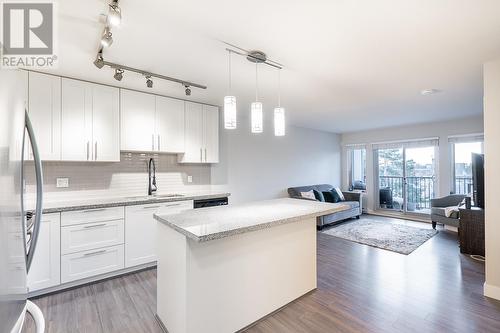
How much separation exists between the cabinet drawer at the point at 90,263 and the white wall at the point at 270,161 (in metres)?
1.96

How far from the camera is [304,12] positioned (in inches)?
65.5

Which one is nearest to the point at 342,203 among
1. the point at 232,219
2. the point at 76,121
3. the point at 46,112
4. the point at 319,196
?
the point at 319,196

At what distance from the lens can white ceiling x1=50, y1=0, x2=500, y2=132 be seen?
1.63m

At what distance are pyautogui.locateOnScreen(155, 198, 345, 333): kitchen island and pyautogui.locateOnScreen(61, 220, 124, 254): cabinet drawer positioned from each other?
1102mm

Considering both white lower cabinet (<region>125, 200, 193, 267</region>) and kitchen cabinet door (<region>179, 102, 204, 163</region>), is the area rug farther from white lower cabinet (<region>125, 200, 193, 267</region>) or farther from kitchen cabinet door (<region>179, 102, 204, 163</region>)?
white lower cabinet (<region>125, 200, 193, 267</region>)

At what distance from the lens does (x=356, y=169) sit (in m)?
7.40

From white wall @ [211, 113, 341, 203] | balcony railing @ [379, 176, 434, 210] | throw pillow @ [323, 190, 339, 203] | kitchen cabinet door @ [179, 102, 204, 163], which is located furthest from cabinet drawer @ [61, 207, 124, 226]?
balcony railing @ [379, 176, 434, 210]

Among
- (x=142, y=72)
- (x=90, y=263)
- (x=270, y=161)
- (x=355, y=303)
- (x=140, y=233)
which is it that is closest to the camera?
(x=355, y=303)

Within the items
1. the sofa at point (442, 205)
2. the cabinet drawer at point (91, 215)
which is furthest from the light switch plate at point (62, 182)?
the sofa at point (442, 205)

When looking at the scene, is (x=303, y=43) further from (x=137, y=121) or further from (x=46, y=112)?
(x=46, y=112)

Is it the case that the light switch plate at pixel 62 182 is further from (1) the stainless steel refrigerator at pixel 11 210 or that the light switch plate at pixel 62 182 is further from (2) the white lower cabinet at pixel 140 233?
(1) the stainless steel refrigerator at pixel 11 210

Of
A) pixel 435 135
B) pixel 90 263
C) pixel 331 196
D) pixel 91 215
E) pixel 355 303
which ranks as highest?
pixel 435 135

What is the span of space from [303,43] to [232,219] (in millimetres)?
1626

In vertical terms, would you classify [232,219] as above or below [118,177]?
below
